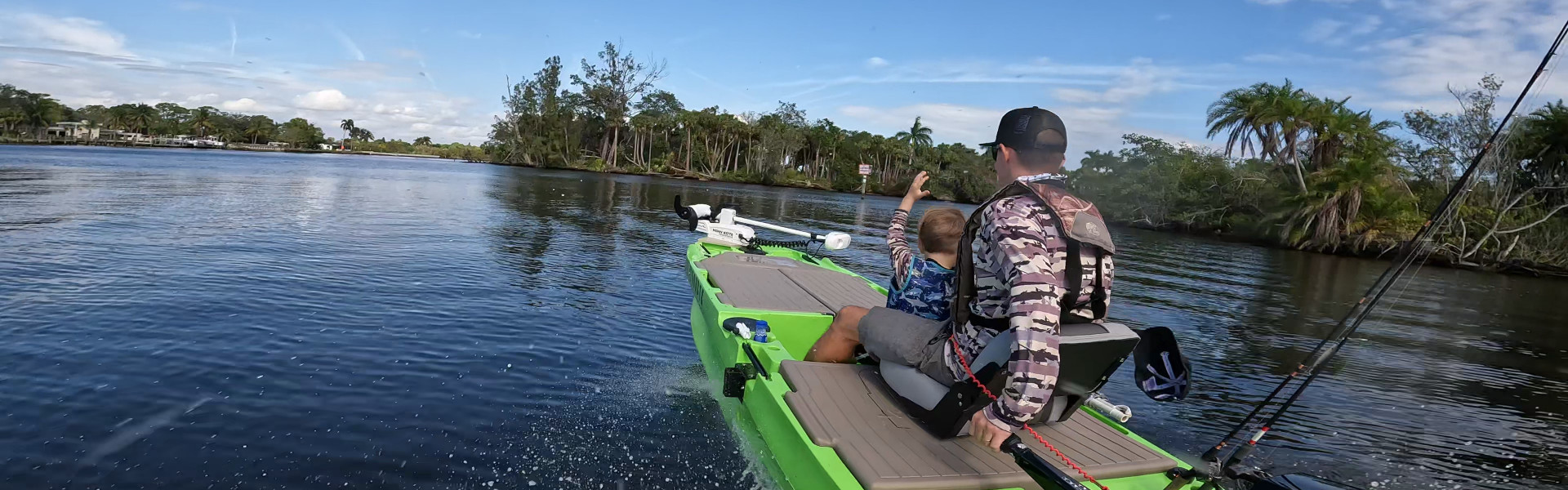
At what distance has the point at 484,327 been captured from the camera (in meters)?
8.55

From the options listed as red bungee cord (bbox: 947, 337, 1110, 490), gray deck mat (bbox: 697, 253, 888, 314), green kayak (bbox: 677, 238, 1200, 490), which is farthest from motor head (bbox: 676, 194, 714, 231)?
red bungee cord (bbox: 947, 337, 1110, 490)

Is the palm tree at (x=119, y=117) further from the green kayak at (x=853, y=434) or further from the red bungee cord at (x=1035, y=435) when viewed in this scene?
the red bungee cord at (x=1035, y=435)

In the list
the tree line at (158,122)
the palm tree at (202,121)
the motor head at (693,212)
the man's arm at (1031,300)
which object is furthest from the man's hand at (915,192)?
the palm tree at (202,121)

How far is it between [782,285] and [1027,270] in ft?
17.3

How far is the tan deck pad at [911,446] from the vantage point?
333 cm

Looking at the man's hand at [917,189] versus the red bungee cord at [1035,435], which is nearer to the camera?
the red bungee cord at [1035,435]

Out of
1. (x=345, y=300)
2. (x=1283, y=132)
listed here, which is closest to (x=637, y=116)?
(x=1283, y=132)

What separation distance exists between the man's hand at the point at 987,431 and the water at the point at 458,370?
2.23 meters

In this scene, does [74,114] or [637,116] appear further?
[74,114]

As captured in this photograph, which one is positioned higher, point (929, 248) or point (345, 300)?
point (929, 248)

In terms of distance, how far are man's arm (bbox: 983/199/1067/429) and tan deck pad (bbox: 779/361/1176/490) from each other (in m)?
0.48

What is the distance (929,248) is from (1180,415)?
4542 millimetres

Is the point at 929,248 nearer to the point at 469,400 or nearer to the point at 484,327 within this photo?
the point at 469,400

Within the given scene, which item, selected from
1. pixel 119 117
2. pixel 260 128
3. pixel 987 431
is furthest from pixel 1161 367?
pixel 260 128
